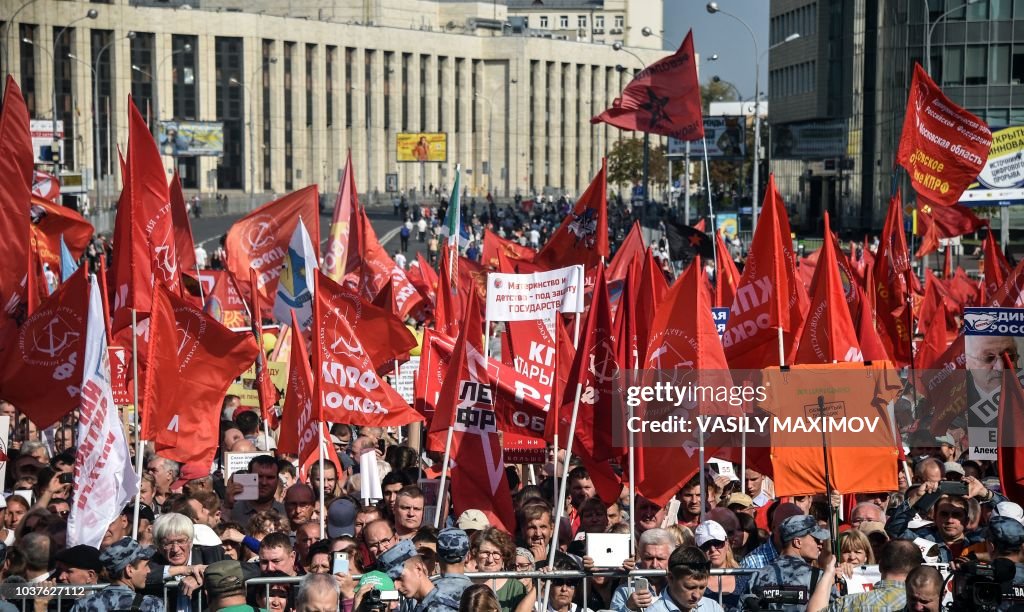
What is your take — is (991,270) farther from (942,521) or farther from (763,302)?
(942,521)

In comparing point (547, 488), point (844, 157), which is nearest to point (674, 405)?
point (547, 488)

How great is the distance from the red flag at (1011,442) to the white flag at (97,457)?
15.9 feet

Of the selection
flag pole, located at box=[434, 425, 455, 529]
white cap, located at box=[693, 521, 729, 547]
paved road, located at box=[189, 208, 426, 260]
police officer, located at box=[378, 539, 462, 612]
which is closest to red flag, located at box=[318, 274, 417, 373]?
flag pole, located at box=[434, 425, 455, 529]

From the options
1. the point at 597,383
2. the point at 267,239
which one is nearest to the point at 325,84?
the point at 267,239

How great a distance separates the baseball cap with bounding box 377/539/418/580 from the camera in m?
7.49

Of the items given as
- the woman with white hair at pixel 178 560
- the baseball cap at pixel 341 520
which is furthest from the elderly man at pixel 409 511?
the woman with white hair at pixel 178 560

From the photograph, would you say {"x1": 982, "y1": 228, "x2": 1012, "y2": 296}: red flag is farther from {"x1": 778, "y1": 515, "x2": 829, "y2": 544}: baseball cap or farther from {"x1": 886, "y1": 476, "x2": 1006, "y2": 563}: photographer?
{"x1": 778, "y1": 515, "x2": 829, "y2": 544}: baseball cap

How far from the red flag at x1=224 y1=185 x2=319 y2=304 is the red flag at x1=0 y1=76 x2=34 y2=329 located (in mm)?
4047

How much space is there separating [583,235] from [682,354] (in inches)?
222

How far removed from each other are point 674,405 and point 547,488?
1.02 metres

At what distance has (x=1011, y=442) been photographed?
10.3m

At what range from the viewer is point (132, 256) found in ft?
41.1

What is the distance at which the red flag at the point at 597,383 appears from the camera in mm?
10227

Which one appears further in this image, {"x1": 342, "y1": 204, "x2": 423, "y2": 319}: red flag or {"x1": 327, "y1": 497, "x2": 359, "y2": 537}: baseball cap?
{"x1": 342, "y1": 204, "x2": 423, "y2": 319}: red flag
